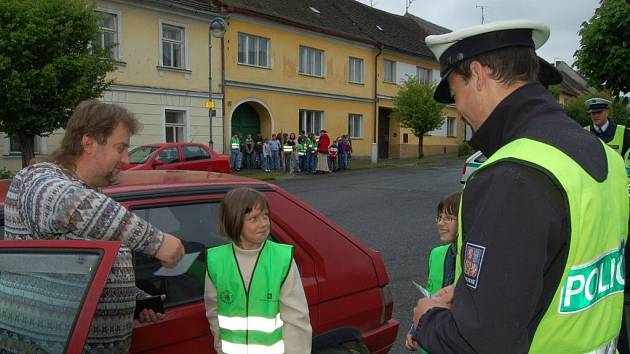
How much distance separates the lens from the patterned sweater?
1.68 metres

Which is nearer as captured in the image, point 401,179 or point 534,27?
point 534,27

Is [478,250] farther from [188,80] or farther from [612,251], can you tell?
[188,80]

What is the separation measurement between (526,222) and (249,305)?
1.40 metres

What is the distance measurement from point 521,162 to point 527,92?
0.28 meters

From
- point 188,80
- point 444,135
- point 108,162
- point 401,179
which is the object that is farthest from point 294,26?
point 108,162

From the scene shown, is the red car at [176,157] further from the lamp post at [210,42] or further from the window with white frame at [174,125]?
the window with white frame at [174,125]

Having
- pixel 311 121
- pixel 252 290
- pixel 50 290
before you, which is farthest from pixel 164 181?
pixel 311 121

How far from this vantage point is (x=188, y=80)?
20641 millimetres

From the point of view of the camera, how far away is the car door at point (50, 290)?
5.24 feet

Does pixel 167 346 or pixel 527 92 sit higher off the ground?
pixel 527 92

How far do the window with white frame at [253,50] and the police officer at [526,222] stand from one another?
71.8 ft

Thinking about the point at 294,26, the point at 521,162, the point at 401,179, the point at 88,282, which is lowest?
the point at 401,179

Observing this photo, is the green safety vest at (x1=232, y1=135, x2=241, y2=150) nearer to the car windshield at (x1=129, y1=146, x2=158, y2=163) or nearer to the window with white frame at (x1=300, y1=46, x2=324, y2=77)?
the window with white frame at (x1=300, y1=46, x2=324, y2=77)

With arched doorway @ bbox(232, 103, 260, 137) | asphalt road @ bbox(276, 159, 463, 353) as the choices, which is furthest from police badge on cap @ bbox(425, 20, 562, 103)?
arched doorway @ bbox(232, 103, 260, 137)
